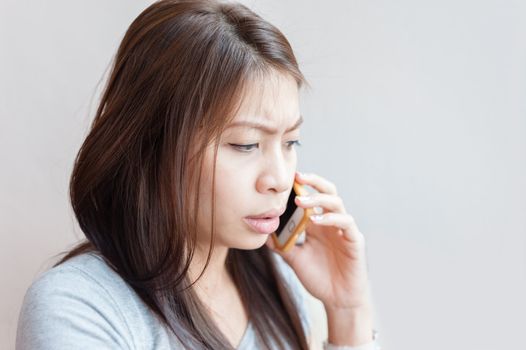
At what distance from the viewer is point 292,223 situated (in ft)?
3.99

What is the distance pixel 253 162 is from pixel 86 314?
0.33 m

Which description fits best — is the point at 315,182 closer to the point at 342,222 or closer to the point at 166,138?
the point at 342,222

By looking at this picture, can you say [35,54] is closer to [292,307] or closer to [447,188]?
[292,307]

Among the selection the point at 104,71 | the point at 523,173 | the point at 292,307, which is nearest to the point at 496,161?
the point at 523,173

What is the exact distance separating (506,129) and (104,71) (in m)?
0.77

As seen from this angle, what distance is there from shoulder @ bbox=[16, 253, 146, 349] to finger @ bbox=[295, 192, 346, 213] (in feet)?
1.09

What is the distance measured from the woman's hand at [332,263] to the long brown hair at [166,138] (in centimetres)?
27

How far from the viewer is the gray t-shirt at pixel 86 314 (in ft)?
2.96

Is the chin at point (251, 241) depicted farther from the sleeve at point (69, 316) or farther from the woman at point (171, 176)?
the sleeve at point (69, 316)

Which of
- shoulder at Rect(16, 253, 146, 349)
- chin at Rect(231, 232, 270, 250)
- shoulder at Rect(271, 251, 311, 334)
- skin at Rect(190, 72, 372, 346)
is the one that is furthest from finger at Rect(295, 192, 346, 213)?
shoulder at Rect(16, 253, 146, 349)

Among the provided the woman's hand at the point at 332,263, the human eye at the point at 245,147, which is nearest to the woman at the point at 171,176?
the human eye at the point at 245,147

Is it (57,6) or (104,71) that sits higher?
(57,6)

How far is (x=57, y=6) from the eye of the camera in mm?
1228

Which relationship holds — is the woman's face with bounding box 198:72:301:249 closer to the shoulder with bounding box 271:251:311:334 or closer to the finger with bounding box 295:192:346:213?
the finger with bounding box 295:192:346:213
